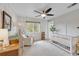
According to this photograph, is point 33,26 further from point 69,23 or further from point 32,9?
point 69,23

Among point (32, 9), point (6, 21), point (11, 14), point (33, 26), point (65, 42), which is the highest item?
point (32, 9)

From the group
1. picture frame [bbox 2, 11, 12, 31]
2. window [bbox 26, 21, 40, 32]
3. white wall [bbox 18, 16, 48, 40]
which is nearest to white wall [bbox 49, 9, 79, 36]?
white wall [bbox 18, 16, 48, 40]

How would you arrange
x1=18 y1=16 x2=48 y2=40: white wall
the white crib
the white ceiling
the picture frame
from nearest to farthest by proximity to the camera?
the white ceiling → the picture frame → x1=18 y1=16 x2=48 y2=40: white wall → the white crib

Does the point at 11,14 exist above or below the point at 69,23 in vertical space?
above

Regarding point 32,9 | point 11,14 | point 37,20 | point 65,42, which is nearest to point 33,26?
point 37,20

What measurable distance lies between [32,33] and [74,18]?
47.6 inches

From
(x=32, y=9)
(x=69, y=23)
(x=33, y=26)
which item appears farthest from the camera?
(x=69, y=23)

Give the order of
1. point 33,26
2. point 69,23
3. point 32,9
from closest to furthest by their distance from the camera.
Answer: point 32,9 < point 33,26 < point 69,23

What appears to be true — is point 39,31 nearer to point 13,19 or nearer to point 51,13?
point 51,13

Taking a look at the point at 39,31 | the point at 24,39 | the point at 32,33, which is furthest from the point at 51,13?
the point at 24,39

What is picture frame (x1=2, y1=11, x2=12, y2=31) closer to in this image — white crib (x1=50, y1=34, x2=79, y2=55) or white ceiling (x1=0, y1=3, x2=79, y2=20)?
white ceiling (x1=0, y1=3, x2=79, y2=20)

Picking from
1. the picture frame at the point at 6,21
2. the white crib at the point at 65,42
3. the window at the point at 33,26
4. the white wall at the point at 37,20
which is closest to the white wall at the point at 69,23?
the white crib at the point at 65,42

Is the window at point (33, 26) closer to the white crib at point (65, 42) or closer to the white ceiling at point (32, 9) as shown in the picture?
the white ceiling at point (32, 9)

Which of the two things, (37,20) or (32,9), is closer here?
(32,9)
